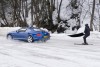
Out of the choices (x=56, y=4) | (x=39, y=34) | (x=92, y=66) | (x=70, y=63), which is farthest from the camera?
(x=56, y=4)

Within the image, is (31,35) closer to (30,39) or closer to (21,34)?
(30,39)

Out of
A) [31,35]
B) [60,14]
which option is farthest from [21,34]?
[60,14]

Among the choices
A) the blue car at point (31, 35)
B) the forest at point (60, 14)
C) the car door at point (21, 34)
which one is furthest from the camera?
the forest at point (60, 14)

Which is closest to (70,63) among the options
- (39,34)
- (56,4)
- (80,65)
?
(80,65)

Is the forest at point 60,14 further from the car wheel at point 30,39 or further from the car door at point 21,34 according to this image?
the car wheel at point 30,39

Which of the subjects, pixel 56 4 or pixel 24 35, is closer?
pixel 24 35

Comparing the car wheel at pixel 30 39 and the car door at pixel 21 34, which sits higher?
the car door at pixel 21 34

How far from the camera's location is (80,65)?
414 inches

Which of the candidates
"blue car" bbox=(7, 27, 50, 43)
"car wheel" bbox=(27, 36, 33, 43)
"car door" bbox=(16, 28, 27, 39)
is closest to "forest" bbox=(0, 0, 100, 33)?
"car door" bbox=(16, 28, 27, 39)

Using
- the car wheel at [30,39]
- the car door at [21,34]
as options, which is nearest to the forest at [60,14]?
the car door at [21,34]

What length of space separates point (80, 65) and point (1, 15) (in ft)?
133

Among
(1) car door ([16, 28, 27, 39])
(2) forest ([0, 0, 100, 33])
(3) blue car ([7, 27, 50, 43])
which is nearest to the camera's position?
(3) blue car ([7, 27, 50, 43])

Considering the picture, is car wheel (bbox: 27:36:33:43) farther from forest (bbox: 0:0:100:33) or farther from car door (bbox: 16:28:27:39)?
forest (bbox: 0:0:100:33)

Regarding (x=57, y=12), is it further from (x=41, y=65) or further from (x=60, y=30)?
(x=41, y=65)
